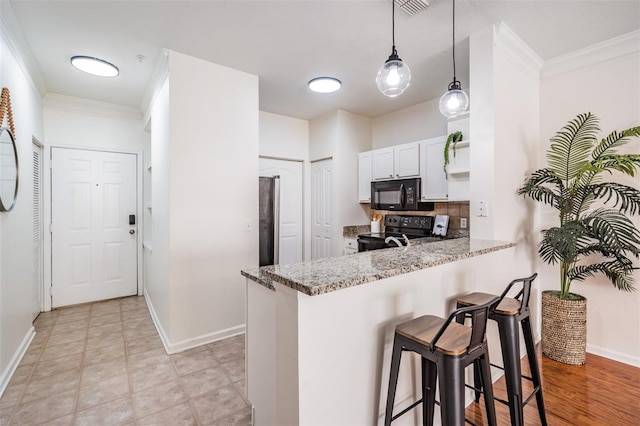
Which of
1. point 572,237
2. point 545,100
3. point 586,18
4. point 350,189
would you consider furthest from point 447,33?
point 350,189

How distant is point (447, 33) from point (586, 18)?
906 mm

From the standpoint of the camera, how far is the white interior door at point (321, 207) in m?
4.42

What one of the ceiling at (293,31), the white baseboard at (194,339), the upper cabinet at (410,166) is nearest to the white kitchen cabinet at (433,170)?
the upper cabinet at (410,166)

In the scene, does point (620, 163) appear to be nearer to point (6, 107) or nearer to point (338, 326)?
point (338, 326)

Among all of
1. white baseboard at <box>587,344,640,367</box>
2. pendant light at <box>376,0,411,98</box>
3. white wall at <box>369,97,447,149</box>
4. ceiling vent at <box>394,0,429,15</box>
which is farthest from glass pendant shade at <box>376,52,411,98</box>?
white baseboard at <box>587,344,640,367</box>

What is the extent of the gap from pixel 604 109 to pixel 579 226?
3.63ft

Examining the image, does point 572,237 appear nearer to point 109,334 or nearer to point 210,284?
point 210,284

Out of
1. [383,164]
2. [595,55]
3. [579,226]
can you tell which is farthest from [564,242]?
[383,164]

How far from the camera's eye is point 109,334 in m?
3.04

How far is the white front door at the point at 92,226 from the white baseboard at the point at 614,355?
520cm

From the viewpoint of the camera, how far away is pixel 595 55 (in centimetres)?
256

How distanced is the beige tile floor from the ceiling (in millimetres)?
2564

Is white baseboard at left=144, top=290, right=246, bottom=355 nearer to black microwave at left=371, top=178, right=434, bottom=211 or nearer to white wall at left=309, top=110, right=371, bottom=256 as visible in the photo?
white wall at left=309, top=110, right=371, bottom=256

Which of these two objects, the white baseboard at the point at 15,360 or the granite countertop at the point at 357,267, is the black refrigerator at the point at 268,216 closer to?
the granite countertop at the point at 357,267
